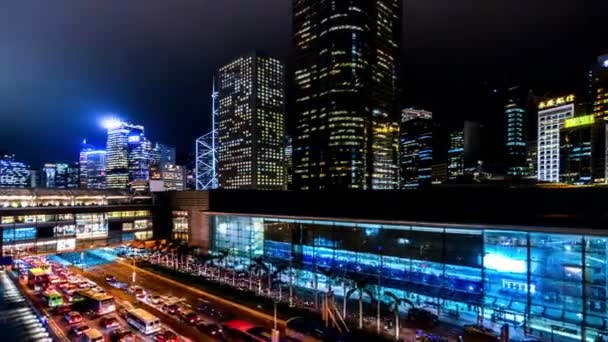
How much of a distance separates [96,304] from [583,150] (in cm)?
14767

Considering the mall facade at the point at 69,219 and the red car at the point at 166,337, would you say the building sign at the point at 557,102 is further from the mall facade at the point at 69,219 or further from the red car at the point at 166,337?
the red car at the point at 166,337

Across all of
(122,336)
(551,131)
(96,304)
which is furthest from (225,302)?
(551,131)

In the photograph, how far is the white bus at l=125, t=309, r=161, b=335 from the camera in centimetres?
2970

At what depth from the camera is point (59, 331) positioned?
30.2 metres

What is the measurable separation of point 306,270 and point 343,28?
158512 millimetres

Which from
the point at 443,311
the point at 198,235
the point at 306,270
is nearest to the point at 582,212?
the point at 443,311

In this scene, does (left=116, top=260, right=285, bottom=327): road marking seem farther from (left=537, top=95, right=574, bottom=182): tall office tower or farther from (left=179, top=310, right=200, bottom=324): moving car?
(left=537, top=95, right=574, bottom=182): tall office tower

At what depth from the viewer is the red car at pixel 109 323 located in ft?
104

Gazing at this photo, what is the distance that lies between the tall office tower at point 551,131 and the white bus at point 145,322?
171 meters

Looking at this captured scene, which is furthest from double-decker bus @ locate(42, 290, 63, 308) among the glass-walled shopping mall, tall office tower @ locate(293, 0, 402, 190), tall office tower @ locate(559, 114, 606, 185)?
tall office tower @ locate(293, 0, 402, 190)

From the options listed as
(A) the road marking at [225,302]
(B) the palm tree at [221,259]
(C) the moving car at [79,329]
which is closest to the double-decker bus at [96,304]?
(C) the moving car at [79,329]

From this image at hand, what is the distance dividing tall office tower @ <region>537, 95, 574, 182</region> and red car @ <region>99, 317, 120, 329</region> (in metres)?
172

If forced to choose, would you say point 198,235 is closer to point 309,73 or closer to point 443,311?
point 443,311

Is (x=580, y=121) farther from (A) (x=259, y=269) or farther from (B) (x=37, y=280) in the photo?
(B) (x=37, y=280)
